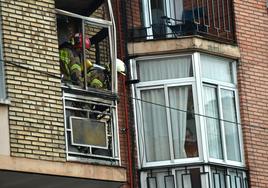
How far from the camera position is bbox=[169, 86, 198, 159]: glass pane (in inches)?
695

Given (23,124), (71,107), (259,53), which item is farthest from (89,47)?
(259,53)

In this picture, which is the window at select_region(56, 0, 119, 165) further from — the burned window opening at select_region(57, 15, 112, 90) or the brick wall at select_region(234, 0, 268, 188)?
the brick wall at select_region(234, 0, 268, 188)

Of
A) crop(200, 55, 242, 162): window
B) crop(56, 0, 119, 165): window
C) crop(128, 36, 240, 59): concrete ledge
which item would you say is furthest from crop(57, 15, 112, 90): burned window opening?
crop(200, 55, 242, 162): window

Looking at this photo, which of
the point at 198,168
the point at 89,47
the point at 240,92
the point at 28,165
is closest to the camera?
the point at 28,165

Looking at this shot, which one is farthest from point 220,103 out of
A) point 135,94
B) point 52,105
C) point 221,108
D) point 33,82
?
point 33,82

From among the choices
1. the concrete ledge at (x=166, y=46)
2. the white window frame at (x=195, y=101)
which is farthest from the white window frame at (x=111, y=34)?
the white window frame at (x=195, y=101)

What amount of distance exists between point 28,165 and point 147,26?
533 centimetres

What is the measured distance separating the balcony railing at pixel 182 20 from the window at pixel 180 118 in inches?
18.7

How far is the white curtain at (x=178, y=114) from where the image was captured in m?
17.7

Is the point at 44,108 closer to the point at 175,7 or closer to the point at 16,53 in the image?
the point at 16,53

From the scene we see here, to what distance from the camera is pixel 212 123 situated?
59.0ft

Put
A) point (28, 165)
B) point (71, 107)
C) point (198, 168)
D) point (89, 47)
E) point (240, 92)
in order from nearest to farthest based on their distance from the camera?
1. point (28, 165)
2. point (71, 107)
3. point (89, 47)
4. point (198, 168)
5. point (240, 92)

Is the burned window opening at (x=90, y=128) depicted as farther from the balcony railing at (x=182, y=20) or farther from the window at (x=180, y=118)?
the balcony railing at (x=182, y=20)

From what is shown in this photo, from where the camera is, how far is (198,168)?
17469 mm
